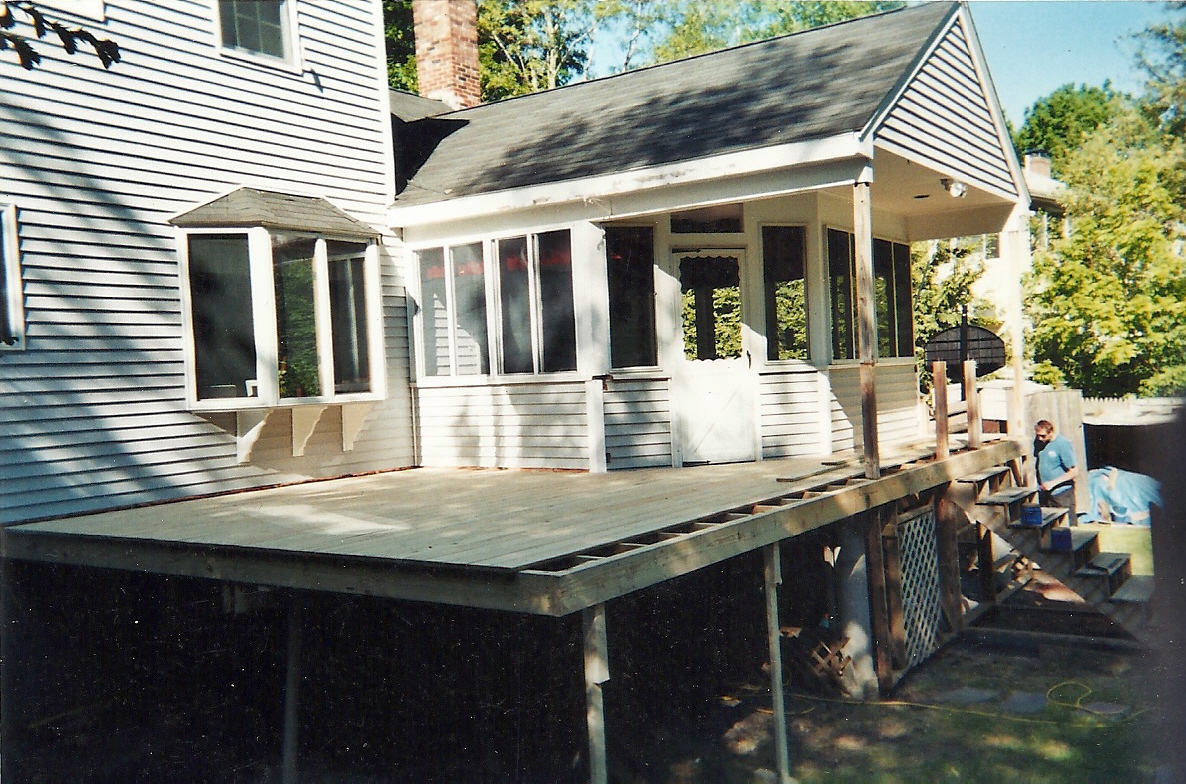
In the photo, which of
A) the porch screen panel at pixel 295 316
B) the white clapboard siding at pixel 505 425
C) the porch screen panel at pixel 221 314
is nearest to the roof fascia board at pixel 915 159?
the white clapboard siding at pixel 505 425

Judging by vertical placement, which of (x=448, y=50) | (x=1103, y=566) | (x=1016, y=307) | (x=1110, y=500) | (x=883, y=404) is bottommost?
(x=1110, y=500)

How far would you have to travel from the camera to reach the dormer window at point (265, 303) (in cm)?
804

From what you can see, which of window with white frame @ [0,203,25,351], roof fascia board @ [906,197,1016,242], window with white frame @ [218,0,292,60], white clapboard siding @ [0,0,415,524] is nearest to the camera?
window with white frame @ [0,203,25,351]

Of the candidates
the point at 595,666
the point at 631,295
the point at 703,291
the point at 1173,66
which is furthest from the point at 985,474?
the point at 1173,66

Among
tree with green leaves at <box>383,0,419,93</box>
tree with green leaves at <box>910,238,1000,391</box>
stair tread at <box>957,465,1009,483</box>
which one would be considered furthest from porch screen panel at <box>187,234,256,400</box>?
tree with green leaves at <box>383,0,419,93</box>

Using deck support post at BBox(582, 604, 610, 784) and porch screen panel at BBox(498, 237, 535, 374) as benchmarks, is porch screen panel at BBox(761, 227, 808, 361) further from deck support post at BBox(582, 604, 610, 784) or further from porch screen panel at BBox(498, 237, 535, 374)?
deck support post at BBox(582, 604, 610, 784)

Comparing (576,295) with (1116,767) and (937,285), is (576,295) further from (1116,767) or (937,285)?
(937,285)

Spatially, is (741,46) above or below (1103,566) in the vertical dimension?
above

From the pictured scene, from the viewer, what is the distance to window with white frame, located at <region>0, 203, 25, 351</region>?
6918mm

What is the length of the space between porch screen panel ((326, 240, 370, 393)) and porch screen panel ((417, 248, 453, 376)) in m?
0.93

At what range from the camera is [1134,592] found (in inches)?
300

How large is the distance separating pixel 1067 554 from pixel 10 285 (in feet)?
26.9

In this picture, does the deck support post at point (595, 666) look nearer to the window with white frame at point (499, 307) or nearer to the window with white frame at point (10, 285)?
the window with white frame at point (499, 307)

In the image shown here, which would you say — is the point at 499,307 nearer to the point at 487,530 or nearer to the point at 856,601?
the point at 487,530
